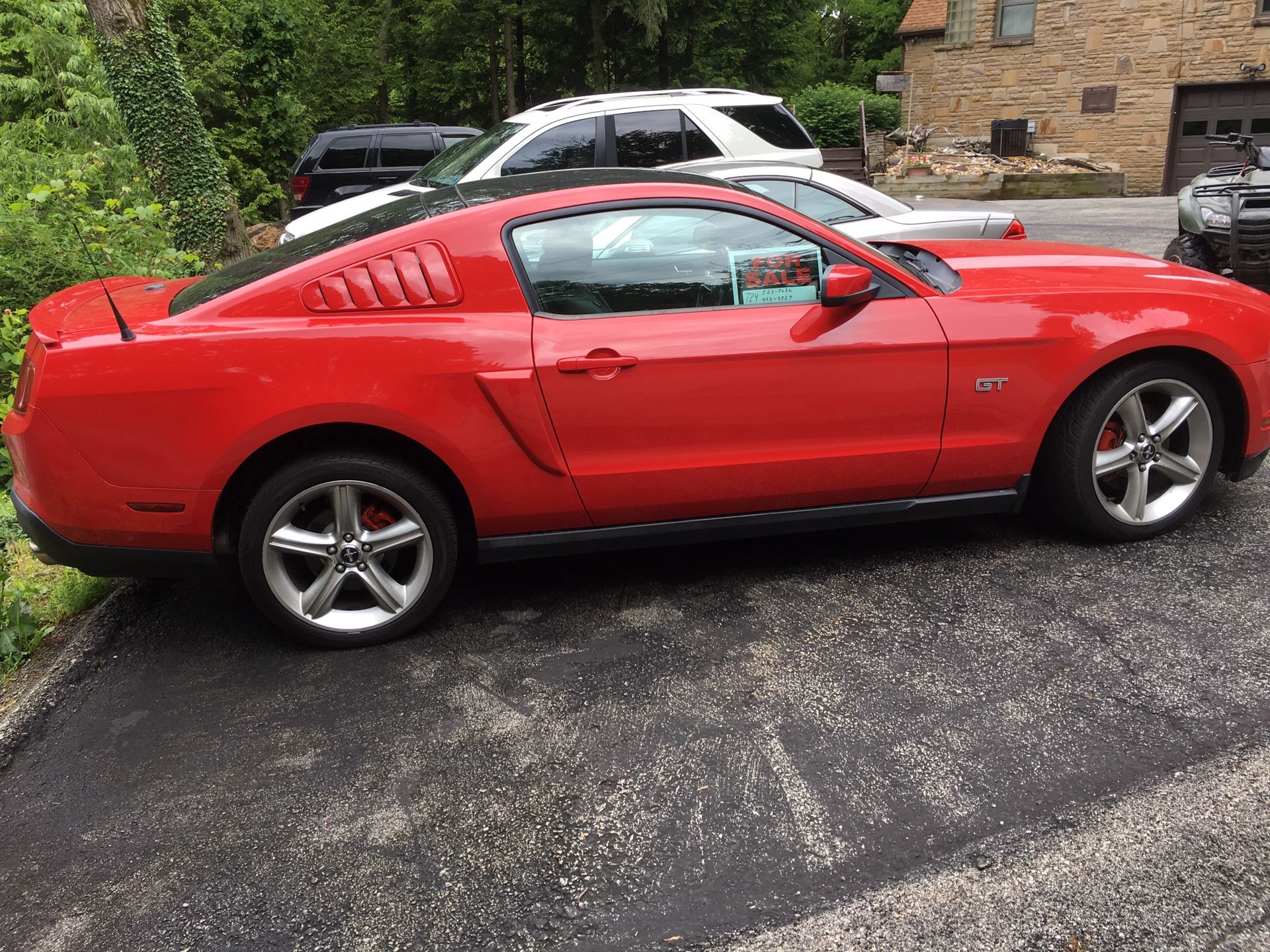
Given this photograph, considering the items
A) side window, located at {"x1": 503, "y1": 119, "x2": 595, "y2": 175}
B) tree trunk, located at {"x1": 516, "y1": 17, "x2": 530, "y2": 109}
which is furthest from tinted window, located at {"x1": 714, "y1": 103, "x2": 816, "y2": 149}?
tree trunk, located at {"x1": 516, "y1": 17, "x2": 530, "y2": 109}

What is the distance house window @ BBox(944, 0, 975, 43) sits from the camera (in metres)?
25.6

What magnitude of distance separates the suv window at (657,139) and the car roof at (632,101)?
0.36 ft

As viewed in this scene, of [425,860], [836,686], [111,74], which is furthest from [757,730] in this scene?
[111,74]

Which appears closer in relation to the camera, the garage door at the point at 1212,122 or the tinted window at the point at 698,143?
the tinted window at the point at 698,143

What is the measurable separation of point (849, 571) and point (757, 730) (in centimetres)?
122

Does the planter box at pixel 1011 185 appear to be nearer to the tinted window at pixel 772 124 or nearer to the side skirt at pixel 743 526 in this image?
the tinted window at pixel 772 124

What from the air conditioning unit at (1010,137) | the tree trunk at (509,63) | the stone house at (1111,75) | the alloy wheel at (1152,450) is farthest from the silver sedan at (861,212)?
the tree trunk at (509,63)

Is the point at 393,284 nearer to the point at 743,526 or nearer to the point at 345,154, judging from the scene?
the point at 743,526

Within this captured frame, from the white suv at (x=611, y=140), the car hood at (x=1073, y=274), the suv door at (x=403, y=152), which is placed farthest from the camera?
the suv door at (x=403, y=152)

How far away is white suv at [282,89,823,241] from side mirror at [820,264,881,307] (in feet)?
16.4

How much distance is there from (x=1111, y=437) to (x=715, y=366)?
1.73 meters

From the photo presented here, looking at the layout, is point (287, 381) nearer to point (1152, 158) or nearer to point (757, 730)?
point (757, 730)

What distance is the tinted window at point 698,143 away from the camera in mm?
8555

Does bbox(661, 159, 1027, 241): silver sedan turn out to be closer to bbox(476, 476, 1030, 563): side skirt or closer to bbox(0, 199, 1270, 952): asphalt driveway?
bbox(476, 476, 1030, 563): side skirt
